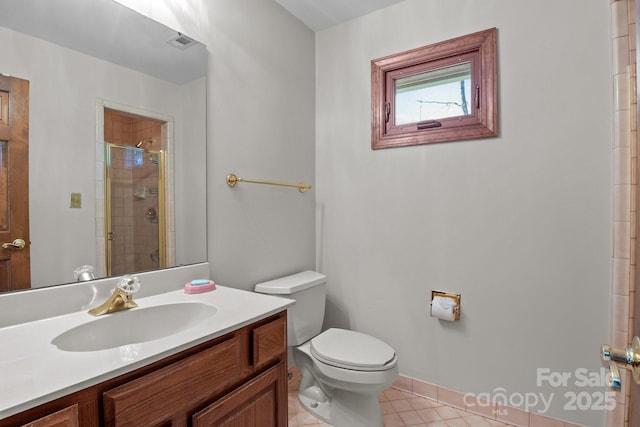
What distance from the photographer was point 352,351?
1528 millimetres

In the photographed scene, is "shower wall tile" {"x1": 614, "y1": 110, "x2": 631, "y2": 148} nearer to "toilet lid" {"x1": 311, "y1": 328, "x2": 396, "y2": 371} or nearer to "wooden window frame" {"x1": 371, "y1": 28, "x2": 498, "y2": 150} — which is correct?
"wooden window frame" {"x1": 371, "y1": 28, "x2": 498, "y2": 150}

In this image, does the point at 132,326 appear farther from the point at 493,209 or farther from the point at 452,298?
the point at 493,209

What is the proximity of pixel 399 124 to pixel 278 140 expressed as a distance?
760mm

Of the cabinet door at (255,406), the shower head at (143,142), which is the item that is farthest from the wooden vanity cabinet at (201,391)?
the shower head at (143,142)

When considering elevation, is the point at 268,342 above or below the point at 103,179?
below

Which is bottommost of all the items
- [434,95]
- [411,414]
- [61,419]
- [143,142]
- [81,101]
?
[411,414]

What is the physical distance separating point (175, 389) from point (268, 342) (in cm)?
34

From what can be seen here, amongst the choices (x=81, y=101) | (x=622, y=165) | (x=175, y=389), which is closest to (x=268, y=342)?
(x=175, y=389)

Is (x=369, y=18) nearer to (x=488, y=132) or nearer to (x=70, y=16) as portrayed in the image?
(x=488, y=132)

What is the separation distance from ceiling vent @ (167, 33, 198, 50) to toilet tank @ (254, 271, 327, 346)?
1213mm

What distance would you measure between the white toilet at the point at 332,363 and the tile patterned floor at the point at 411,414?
0.07 m

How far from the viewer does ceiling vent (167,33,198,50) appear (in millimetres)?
1370

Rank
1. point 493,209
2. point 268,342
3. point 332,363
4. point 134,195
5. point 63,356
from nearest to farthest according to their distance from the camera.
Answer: point 63,356, point 268,342, point 134,195, point 332,363, point 493,209

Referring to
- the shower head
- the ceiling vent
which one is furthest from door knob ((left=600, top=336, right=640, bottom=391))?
the ceiling vent
